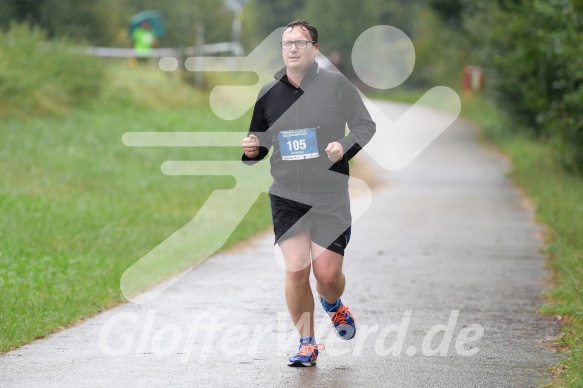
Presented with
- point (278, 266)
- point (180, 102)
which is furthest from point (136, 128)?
point (278, 266)

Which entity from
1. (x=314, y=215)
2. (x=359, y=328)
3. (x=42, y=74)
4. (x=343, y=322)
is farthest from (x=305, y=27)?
(x=42, y=74)

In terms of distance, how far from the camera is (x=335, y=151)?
22.7 ft

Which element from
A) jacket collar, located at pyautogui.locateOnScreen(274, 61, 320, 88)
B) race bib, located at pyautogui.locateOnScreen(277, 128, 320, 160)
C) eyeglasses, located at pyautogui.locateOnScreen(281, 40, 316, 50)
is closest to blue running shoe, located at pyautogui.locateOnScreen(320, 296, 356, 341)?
race bib, located at pyautogui.locateOnScreen(277, 128, 320, 160)

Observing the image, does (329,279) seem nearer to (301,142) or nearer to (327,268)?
(327,268)

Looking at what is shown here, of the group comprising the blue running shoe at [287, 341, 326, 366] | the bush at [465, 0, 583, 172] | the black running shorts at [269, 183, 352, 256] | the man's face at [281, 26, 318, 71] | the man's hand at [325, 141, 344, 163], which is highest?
the man's face at [281, 26, 318, 71]

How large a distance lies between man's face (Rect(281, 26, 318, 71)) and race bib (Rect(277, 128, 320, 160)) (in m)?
0.40

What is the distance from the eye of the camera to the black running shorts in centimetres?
721

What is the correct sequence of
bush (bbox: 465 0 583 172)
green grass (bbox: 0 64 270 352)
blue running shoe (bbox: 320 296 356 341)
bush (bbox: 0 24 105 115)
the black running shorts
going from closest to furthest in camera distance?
1. the black running shorts
2. blue running shoe (bbox: 320 296 356 341)
3. green grass (bbox: 0 64 270 352)
4. bush (bbox: 465 0 583 172)
5. bush (bbox: 0 24 105 115)

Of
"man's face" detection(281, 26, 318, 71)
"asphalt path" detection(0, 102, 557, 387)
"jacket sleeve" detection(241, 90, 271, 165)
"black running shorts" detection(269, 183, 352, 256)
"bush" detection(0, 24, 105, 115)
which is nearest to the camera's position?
"asphalt path" detection(0, 102, 557, 387)

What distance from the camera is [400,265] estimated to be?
12.3 m

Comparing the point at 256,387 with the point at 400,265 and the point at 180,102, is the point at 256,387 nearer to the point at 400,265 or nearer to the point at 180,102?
the point at 400,265

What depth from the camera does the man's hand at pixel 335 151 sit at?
22.7 ft

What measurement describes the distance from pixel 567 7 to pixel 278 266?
6367 mm

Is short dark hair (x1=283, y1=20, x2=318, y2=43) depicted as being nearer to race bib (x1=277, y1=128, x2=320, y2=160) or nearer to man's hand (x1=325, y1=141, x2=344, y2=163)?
race bib (x1=277, y1=128, x2=320, y2=160)
